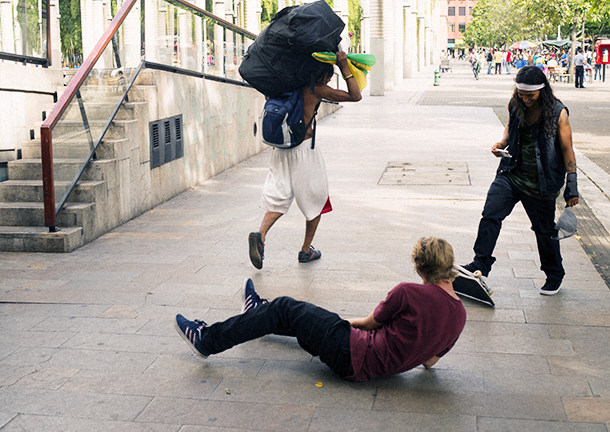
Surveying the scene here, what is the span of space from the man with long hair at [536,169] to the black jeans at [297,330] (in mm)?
1875

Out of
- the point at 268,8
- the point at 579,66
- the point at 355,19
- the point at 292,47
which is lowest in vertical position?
the point at 292,47

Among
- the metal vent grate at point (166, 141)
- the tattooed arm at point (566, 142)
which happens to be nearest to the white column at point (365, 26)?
the metal vent grate at point (166, 141)

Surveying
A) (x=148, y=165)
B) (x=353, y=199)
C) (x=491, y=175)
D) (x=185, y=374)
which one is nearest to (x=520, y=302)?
(x=185, y=374)

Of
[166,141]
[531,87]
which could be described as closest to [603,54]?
[166,141]

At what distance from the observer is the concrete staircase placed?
6.55 meters

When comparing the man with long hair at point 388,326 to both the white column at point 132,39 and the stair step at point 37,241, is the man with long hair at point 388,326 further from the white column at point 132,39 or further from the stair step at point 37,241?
the white column at point 132,39

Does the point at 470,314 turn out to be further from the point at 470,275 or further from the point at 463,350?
the point at 463,350

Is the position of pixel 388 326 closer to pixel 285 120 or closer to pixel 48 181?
pixel 285 120

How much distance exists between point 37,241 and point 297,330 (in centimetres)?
Result: 364

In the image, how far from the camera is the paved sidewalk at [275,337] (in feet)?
11.4

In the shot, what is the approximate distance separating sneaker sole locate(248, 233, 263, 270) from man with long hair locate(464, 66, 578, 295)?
1.66 m

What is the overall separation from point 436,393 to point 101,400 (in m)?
1.72

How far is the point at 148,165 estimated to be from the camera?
27.2 feet

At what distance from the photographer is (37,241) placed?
6523 millimetres
